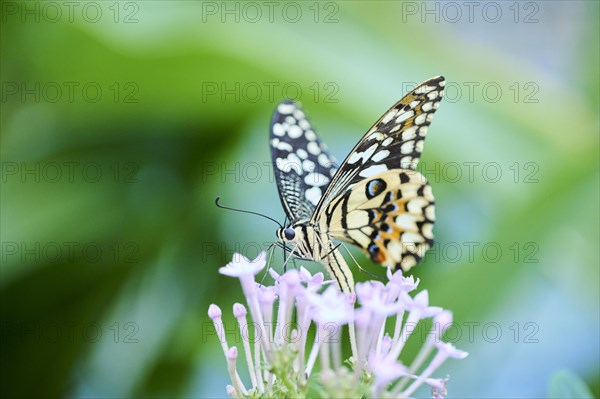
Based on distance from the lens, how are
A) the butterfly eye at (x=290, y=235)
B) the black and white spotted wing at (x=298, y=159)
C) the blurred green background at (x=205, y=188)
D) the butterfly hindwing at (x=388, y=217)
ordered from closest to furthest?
the butterfly hindwing at (x=388, y=217) → the butterfly eye at (x=290, y=235) → the black and white spotted wing at (x=298, y=159) → the blurred green background at (x=205, y=188)

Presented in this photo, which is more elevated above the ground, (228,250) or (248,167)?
(248,167)

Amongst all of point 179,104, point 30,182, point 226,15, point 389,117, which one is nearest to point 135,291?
point 30,182

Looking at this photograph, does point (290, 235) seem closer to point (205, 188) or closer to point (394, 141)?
point (394, 141)

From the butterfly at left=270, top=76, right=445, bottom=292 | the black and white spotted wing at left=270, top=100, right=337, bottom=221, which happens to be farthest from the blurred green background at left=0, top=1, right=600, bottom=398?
the butterfly at left=270, top=76, right=445, bottom=292

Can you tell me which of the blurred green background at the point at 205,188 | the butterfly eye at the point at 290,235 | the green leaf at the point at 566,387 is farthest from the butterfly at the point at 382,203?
the blurred green background at the point at 205,188

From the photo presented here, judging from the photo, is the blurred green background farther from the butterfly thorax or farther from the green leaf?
the butterfly thorax

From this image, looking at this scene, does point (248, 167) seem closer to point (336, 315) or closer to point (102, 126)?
point (102, 126)

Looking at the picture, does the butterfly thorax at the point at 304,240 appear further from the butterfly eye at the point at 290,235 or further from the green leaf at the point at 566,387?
the green leaf at the point at 566,387
